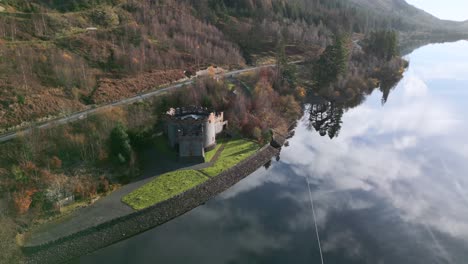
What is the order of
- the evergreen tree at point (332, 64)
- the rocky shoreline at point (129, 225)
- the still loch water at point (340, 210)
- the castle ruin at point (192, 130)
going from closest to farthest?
1. the rocky shoreline at point (129, 225)
2. the still loch water at point (340, 210)
3. the castle ruin at point (192, 130)
4. the evergreen tree at point (332, 64)

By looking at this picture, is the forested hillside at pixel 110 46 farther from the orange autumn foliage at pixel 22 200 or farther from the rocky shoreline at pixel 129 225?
the rocky shoreline at pixel 129 225

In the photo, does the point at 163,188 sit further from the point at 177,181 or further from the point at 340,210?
the point at 340,210

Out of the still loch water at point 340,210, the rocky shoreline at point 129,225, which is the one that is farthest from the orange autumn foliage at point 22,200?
the still loch water at point 340,210

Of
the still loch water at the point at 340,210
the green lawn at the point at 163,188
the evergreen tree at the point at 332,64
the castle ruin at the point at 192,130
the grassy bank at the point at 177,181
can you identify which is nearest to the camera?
the still loch water at the point at 340,210

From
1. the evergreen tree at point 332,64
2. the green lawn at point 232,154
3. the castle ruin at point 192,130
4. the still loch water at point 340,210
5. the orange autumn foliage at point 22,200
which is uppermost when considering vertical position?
the evergreen tree at point 332,64

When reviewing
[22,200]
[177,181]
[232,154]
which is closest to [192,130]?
[232,154]

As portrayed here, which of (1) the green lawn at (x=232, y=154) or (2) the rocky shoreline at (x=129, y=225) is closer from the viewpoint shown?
(2) the rocky shoreline at (x=129, y=225)

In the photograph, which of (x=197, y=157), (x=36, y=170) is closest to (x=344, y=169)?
(x=197, y=157)

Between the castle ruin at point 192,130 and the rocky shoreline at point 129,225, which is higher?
the castle ruin at point 192,130
